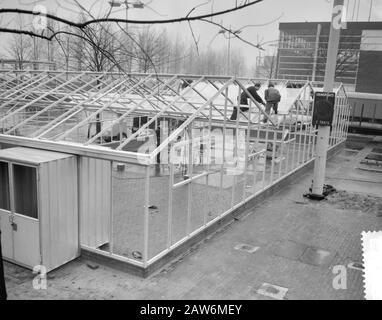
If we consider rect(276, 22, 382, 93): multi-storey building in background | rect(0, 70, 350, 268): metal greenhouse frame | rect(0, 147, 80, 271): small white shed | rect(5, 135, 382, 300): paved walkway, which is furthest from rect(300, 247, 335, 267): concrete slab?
rect(276, 22, 382, 93): multi-storey building in background

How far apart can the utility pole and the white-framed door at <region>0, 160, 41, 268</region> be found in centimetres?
669

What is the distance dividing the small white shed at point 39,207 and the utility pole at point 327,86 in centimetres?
612

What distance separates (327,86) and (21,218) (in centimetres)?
715

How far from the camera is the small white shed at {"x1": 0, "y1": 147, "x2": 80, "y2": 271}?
6.06 meters

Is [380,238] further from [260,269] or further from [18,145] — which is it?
[18,145]

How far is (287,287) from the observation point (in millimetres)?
6137

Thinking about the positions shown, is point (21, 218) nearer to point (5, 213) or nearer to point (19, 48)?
point (5, 213)

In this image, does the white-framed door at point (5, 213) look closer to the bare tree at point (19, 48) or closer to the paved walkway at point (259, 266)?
the paved walkway at point (259, 266)

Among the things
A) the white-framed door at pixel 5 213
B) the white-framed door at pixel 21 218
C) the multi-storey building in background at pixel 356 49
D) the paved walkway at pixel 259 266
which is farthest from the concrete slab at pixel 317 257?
the multi-storey building in background at pixel 356 49

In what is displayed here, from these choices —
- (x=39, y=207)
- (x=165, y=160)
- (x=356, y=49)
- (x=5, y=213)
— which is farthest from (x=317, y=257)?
(x=356, y=49)

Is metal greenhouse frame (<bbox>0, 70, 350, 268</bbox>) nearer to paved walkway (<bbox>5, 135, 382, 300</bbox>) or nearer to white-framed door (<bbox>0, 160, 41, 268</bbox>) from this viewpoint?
paved walkway (<bbox>5, 135, 382, 300</bbox>)

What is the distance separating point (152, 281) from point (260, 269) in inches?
70.5

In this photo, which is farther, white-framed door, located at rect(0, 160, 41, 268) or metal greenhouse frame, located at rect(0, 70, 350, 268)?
metal greenhouse frame, located at rect(0, 70, 350, 268)

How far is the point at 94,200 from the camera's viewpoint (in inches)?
265
